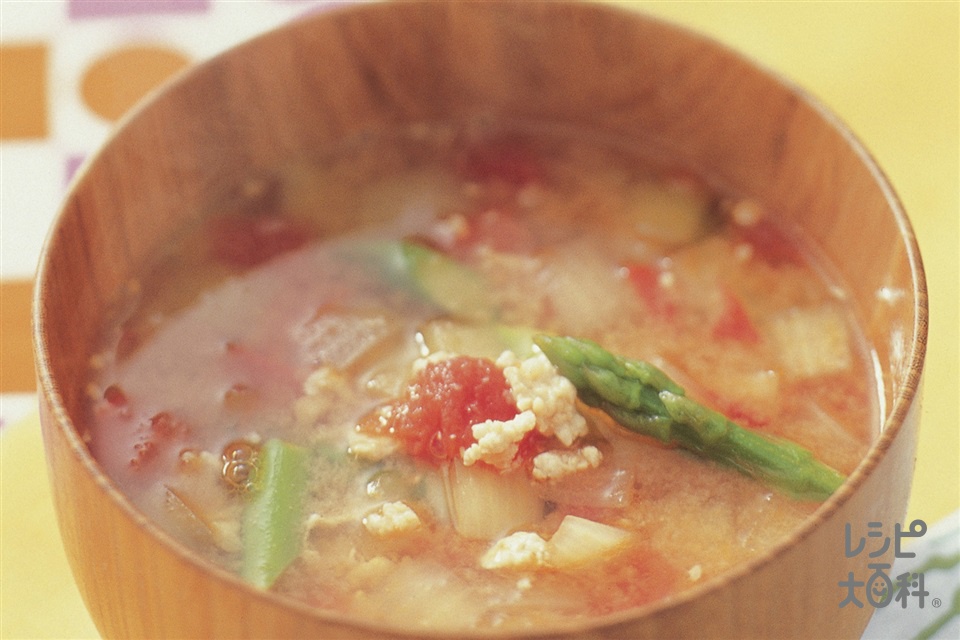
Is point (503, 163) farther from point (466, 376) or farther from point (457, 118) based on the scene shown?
point (466, 376)

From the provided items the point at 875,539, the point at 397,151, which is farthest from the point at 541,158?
the point at 875,539

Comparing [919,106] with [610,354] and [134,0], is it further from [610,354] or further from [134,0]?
[134,0]

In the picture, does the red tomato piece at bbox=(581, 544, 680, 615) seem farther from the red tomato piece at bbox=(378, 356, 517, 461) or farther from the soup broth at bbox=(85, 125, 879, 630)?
the red tomato piece at bbox=(378, 356, 517, 461)

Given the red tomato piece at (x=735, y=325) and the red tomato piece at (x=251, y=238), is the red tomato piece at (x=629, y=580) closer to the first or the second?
the red tomato piece at (x=735, y=325)

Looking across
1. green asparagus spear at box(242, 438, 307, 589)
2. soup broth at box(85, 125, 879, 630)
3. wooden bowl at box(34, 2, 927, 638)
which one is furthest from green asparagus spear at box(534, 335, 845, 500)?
green asparagus spear at box(242, 438, 307, 589)

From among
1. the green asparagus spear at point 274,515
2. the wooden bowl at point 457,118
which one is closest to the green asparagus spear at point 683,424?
the wooden bowl at point 457,118

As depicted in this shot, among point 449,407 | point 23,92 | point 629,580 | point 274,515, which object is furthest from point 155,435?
point 23,92
